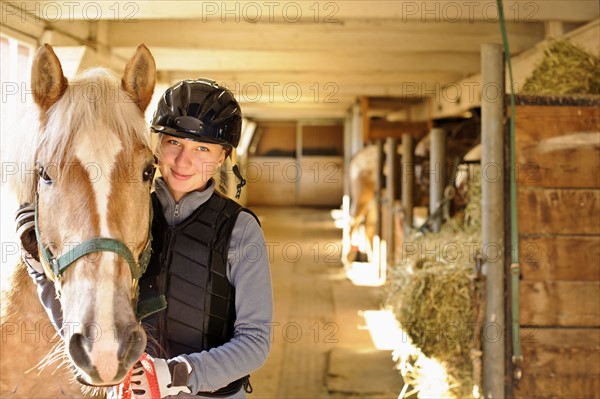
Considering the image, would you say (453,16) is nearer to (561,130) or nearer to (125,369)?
(561,130)

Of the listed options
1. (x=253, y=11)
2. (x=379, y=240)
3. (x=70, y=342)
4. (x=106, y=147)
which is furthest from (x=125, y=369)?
(x=379, y=240)

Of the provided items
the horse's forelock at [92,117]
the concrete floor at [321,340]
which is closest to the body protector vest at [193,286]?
the horse's forelock at [92,117]

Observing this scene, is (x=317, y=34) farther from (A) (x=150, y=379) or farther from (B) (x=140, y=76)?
(A) (x=150, y=379)

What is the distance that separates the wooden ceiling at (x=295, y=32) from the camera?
3.40 metres

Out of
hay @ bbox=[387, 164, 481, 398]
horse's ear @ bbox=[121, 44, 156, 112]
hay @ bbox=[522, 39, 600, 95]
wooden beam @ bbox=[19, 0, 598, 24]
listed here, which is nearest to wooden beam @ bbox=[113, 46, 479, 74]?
wooden beam @ bbox=[19, 0, 598, 24]

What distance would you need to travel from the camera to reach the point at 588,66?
10.3 feet

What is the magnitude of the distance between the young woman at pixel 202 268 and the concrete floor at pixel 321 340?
75cm

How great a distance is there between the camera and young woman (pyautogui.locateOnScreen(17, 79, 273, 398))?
138cm

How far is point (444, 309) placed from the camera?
A: 10.0 feet

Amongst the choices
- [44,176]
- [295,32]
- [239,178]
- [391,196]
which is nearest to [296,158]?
[391,196]

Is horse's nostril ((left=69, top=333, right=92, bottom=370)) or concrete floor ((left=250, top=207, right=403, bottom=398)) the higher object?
horse's nostril ((left=69, top=333, right=92, bottom=370))

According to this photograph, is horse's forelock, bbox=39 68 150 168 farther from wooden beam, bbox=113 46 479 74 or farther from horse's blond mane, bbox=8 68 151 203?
wooden beam, bbox=113 46 479 74

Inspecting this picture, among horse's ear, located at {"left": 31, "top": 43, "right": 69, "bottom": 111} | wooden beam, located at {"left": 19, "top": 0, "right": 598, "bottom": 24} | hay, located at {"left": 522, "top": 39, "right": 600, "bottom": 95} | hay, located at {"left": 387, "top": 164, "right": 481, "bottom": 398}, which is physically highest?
wooden beam, located at {"left": 19, "top": 0, "right": 598, "bottom": 24}

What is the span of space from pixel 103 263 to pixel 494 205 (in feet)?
6.55
